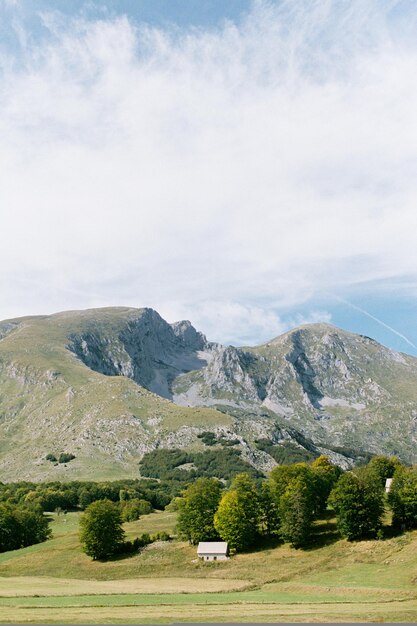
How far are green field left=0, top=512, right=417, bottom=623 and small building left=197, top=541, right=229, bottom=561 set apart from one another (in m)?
2.38

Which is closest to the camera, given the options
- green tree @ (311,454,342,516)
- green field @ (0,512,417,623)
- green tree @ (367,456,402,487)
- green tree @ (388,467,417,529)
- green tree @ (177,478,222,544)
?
green field @ (0,512,417,623)

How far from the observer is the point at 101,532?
106625mm

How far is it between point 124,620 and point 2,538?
99458mm

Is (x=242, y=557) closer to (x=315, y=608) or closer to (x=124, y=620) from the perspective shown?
(x=315, y=608)

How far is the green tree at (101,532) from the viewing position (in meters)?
105

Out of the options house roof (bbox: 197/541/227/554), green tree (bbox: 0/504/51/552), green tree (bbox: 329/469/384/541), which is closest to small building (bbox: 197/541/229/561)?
house roof (bbox: 197/541/227/554)

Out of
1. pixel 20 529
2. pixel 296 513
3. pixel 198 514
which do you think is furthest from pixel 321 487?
pixel 20 529

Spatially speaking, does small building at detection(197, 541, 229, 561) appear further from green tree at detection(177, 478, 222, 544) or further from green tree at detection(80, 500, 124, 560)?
green tree at detection(80, 500, 124, 560)

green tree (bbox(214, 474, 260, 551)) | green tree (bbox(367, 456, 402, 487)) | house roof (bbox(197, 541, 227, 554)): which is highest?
green tree (bbox(367, 456, 402, 487))

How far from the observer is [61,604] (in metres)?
53.4

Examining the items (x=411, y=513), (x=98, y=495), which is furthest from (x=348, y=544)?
(x=98, y=495)

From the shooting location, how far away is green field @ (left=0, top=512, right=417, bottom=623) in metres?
46.4

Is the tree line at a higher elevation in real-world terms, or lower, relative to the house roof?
higher

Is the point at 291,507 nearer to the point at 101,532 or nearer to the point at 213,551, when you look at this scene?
the point at 213,551
